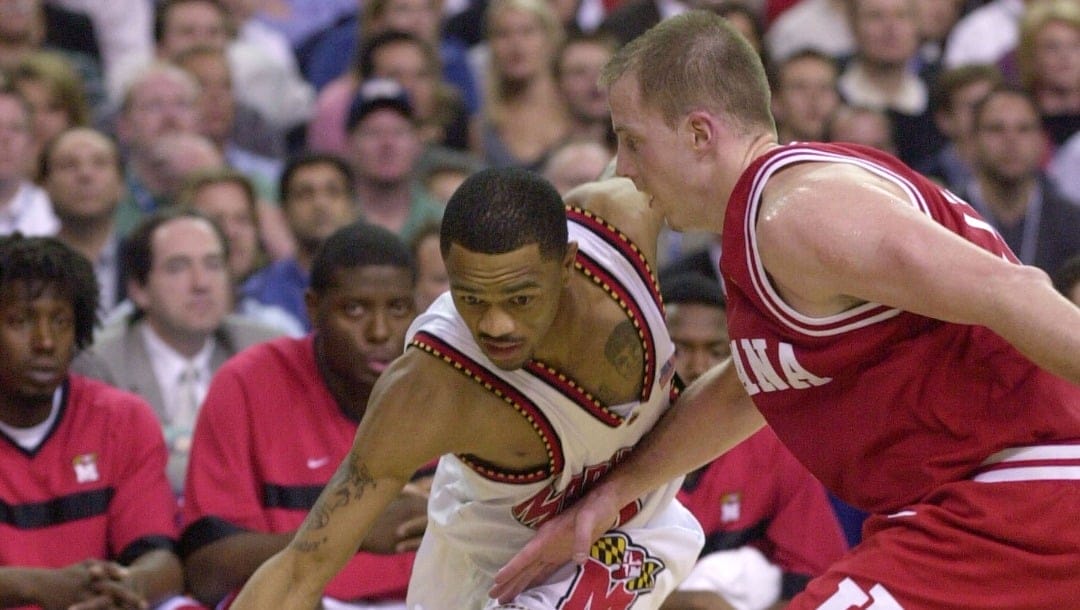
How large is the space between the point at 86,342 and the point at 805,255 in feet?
11.1

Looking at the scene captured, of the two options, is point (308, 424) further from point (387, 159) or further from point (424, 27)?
point (424, 27)

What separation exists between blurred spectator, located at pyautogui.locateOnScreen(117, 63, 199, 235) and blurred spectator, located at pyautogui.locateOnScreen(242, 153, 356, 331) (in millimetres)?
736

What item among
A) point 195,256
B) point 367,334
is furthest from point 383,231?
point 195,256

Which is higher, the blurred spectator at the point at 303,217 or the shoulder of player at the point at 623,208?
the shoulder of player at the point at 623,208

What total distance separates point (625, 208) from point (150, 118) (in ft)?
15.5

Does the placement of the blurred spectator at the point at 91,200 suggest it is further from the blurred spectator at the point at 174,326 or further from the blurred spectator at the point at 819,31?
the blurred spectator at the point at 819,31

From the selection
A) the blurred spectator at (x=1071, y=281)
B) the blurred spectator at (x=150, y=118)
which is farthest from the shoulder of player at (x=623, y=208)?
the blurred spectator at (x=150, y=118)

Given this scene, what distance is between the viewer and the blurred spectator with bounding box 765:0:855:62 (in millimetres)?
9977

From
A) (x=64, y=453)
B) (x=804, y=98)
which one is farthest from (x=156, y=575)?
(x=804, y=98)

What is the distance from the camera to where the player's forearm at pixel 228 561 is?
17.4ft

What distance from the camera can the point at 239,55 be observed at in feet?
30.9

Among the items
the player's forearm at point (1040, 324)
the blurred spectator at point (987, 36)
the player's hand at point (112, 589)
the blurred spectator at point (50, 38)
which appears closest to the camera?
the player's forearm at point (1040, 324)

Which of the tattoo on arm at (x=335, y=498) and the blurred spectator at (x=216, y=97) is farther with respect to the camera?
the blurred spectator at (x=216, y=97)

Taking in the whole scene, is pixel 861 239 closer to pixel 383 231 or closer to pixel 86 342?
pixel 383 231
